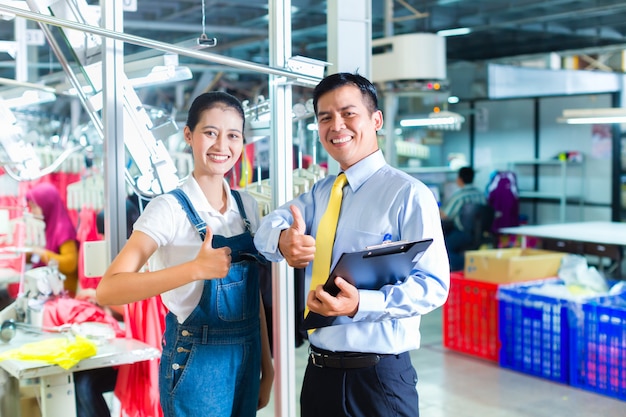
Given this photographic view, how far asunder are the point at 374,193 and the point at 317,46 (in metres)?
10.9

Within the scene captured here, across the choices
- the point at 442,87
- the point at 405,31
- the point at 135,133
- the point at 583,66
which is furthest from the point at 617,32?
the point at 135,133

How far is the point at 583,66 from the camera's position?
12898mm

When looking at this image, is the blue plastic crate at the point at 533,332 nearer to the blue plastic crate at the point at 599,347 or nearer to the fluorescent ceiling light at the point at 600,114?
the blue plastic crate at the point at 599,347

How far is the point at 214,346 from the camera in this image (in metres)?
2.19

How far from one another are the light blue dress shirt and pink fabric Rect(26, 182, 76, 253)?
343cm

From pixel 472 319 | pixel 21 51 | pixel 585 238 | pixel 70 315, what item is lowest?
pixel 472 319

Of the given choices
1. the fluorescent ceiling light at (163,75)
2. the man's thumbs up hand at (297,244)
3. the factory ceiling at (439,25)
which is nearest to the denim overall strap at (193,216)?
the man's thumbs up hand at (297,244)

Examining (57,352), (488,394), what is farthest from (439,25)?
(57,352)

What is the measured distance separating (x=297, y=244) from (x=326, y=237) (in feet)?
0.48

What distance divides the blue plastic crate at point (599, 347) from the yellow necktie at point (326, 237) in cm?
363

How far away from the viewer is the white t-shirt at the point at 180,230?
6.91 ft

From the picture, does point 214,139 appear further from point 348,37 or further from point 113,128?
point 348,37

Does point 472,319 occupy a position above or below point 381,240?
below

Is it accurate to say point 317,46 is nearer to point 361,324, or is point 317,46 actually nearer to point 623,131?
point 623,131
